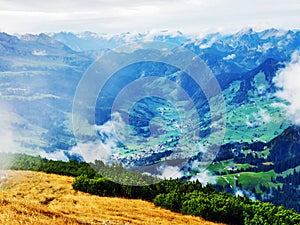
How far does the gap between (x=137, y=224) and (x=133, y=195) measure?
94.5ft

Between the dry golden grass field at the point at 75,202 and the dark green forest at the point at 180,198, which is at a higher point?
the dark green forest at the point at 180,198

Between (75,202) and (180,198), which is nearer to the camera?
(75,202)

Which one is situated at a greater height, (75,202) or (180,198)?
(180,198)

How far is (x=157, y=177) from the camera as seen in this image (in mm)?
82250

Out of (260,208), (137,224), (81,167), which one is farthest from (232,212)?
(81,167)

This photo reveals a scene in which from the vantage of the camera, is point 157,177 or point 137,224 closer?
point 137,224

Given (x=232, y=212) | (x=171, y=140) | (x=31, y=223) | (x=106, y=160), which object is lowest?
(x=31, y=223)

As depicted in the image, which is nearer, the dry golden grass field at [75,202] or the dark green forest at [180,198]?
the dry golden grass field at [75,202]

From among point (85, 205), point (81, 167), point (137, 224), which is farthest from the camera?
point (81, 167)

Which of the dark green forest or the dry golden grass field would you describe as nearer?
the dry golden grass field

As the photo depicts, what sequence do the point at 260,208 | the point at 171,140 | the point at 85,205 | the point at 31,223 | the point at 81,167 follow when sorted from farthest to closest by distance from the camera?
1. the point at 81,167
2. the point at 171,140
3. the point at 260,208
4. the point at 85,205
5. the point at 31,223

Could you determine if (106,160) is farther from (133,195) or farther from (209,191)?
(209,191)

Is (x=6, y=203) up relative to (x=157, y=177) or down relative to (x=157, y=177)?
down

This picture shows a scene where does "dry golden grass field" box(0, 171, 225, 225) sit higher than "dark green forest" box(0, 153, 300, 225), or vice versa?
"dark green forest" box(0, 153, 300, 225)
